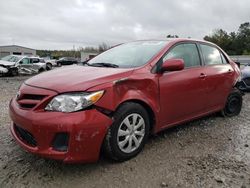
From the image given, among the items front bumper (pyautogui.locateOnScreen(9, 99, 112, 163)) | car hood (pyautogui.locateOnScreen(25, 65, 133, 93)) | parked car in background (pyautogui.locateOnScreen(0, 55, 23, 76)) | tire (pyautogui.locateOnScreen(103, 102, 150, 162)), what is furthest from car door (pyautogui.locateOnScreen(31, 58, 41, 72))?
front bumper (pyautogui.locateOnScreen(9, 99, 112, 163))

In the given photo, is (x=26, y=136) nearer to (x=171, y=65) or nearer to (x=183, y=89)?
(x=171, y=65)

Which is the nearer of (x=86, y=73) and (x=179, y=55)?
(x=86, y=73)

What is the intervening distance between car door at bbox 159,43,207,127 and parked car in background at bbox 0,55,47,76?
16.5 meters

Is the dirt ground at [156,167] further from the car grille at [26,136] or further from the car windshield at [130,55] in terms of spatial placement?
the car windshield at [130,55]

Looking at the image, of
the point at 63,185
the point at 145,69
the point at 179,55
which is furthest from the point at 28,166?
the point at 179,55

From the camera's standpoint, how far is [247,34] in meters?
63.4

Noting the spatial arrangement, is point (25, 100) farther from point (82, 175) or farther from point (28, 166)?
point (82, 175)

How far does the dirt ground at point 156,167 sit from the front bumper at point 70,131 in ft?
0.96

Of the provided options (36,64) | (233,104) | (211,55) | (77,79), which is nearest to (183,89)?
(211,55)

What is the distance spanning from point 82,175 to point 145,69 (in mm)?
1485

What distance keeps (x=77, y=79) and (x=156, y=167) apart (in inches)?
53.6

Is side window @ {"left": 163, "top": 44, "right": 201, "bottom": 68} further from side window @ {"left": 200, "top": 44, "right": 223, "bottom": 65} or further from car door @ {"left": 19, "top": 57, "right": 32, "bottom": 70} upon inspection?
car door @ {"left": 19, "top": 57, "right": 32, "bottom": 70}

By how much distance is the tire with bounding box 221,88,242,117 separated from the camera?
5355 mm

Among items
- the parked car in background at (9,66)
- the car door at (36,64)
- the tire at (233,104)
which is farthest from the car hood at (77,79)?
the car door at (36,64)
